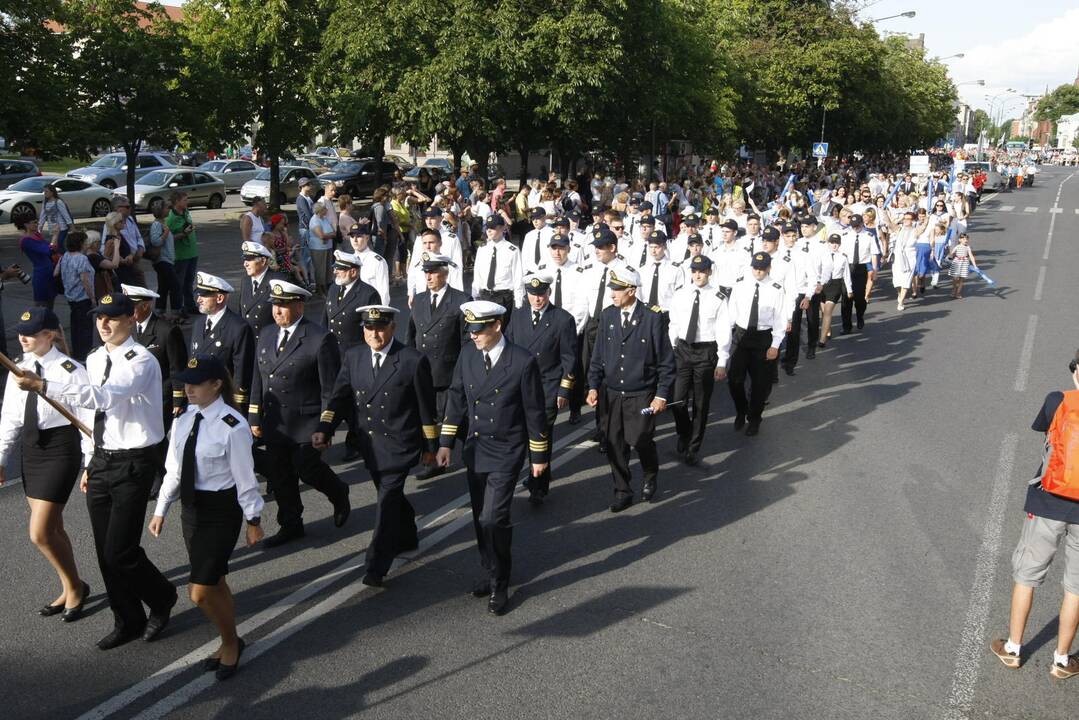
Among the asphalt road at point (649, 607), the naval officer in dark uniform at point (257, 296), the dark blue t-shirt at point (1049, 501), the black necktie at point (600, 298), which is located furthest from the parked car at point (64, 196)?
the dark blue t-shirt at point (1049, 501)

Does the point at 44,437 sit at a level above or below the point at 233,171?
above

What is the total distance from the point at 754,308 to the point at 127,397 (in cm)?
609

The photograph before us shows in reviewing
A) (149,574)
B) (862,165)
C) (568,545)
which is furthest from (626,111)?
(862,165)

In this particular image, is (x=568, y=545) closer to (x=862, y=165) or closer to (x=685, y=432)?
(x=685, y=432)

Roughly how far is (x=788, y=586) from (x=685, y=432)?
2619 millimetres

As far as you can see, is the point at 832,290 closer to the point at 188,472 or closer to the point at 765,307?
the point at 765,307

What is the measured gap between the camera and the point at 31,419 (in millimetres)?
5535

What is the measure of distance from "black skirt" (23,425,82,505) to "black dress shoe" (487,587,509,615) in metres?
2.57

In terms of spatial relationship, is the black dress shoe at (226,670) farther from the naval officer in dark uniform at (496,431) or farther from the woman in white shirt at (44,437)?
the naval officer in dark uniform at (496,431)

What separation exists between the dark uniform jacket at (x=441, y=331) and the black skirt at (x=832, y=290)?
22.3 feet

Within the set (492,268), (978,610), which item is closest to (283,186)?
(492,268)

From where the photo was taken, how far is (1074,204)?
47844mm

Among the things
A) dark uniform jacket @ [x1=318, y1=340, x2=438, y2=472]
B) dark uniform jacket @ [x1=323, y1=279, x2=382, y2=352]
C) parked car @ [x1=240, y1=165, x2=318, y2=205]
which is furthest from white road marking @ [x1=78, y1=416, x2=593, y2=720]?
parked car @ [x1=240, y1=165, x2=318, y2=205]

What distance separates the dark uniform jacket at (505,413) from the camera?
6.04 meters
